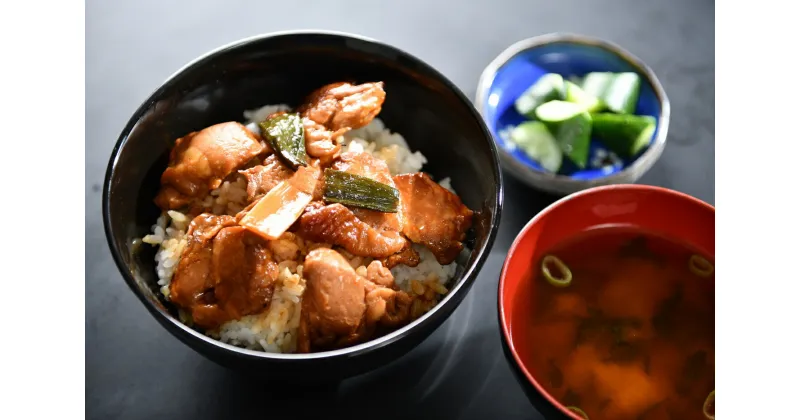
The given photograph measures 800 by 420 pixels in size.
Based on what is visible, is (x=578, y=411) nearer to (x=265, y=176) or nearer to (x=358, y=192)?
(x=358, y=192)

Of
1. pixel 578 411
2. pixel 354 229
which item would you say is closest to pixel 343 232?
pixel 354 229

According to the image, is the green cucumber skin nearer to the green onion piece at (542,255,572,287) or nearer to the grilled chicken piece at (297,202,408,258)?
the green onion piece at (542,255,572,287)

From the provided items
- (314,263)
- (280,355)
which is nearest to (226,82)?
(314,263)

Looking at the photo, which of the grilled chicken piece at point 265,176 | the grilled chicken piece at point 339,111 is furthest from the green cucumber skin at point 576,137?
the grilled chicken piece at point 265,176

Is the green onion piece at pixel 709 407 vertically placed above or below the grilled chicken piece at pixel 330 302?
below

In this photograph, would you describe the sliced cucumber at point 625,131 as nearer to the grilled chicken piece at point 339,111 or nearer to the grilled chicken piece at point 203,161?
the grilled chicken piece at point 339,111
